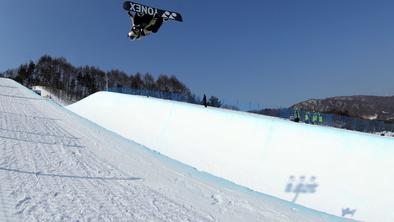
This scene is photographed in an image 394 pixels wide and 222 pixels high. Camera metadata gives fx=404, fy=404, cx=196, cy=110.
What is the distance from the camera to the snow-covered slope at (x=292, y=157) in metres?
8.25

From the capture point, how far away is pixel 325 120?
31.2 m

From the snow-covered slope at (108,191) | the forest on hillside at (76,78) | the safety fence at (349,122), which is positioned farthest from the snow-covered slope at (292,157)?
the forest on hillside at (76,78)

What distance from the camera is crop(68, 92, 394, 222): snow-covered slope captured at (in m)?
8.25

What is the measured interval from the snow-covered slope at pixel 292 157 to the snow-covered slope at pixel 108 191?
525mm

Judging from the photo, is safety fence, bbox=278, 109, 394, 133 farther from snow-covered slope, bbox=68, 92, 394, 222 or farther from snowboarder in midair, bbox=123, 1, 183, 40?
snowboarder in midair, bbox=123, 1, 183, 40

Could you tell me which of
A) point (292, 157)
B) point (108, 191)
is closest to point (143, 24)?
point (292, 157)

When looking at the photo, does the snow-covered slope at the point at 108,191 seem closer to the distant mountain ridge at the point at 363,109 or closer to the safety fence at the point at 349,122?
the safety fence at the point at 349,122

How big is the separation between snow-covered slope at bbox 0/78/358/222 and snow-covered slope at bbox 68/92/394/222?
1.72ft

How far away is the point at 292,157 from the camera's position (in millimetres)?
9977

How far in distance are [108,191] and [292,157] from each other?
4.66m

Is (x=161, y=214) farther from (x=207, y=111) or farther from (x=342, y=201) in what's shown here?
(x=207, y=111)

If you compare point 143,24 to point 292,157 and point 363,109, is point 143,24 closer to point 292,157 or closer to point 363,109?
point 292,157

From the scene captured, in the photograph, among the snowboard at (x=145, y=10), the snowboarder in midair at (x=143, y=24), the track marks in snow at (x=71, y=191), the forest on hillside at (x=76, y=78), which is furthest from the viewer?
the forest on hillside at (x=76, y=78)

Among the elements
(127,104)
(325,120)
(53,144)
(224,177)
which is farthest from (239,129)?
(325,120)
